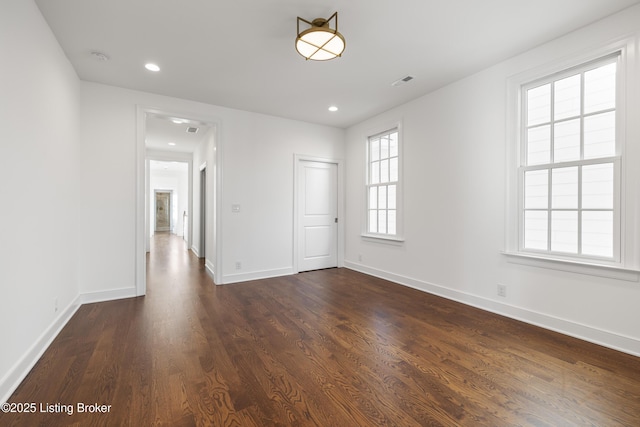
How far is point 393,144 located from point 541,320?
302cm

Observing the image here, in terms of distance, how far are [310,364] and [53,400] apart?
1.59 m

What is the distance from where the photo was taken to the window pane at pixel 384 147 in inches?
186

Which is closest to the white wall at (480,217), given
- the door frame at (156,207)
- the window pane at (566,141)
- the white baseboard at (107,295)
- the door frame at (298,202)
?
the window pane at (566,141)

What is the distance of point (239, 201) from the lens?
177 inches

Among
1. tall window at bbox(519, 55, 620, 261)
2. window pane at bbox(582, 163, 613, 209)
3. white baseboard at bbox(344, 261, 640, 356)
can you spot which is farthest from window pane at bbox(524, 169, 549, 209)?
white baseboard at bbox(344, 261, 640, 356)

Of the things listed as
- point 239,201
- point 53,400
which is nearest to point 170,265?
point 239,201

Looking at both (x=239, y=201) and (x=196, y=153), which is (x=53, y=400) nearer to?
(x=239, y=201)

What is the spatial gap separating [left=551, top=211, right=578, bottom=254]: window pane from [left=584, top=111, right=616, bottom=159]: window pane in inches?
21.9

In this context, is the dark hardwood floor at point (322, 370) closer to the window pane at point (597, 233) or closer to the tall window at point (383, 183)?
the window pane at point (597, 233)

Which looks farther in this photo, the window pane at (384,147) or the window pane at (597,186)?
the window pane at (384,147)

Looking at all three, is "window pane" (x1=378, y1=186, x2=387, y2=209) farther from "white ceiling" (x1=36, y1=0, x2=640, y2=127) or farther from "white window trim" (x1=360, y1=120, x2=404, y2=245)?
"white ceiling" (x1=36, y1=0, x2=640, y2=127)

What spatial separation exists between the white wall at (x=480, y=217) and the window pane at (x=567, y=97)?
252 mm

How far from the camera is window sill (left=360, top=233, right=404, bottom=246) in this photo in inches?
172

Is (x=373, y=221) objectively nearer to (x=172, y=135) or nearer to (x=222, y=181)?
(x=222, y=181)
